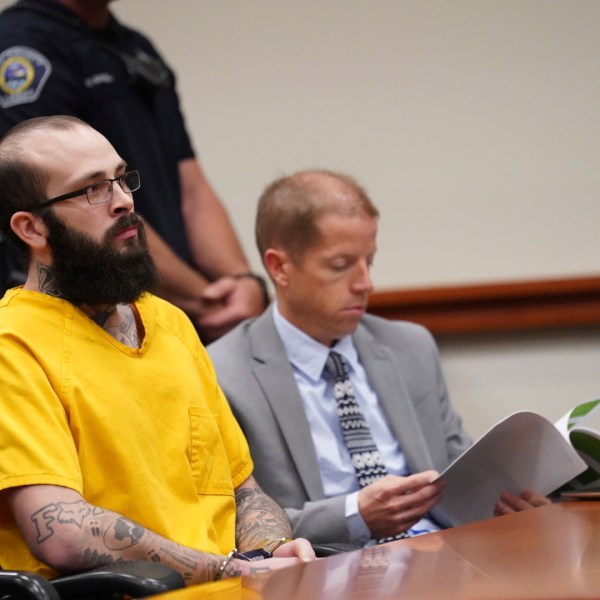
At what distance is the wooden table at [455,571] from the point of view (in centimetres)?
109

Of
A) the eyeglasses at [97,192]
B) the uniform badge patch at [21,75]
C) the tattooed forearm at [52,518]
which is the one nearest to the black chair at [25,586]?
the tattooed forearm at [52,518]

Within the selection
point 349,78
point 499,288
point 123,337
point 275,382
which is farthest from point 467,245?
point 123,337

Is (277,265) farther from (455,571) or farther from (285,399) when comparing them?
(455,571)

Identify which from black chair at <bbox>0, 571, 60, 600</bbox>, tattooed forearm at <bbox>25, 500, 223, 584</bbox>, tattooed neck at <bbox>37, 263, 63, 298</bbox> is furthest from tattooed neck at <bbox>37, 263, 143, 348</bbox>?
black chair at <bbox>0, 571, 60, 600</bbox>

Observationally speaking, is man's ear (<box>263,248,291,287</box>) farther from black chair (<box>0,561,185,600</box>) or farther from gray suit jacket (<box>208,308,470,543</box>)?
black chair (<box>0,561,185,600</box>)

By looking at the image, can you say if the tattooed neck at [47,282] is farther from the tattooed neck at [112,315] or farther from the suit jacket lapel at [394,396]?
the suit jacket lapel at [394,396]

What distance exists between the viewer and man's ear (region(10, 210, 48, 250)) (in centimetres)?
159

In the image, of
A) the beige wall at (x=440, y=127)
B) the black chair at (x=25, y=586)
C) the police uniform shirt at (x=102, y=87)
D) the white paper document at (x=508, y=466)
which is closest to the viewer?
the black chair at (x=25, y=586)

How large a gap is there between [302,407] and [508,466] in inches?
17.3

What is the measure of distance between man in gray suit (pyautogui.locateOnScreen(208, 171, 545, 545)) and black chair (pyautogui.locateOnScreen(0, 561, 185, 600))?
2.57ft

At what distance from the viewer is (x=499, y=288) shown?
3.23 meters

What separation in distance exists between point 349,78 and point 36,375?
2.11 meters

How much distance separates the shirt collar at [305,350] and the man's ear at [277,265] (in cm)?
9

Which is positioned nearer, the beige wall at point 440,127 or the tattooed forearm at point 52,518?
the tattooed forearm at point 52,518
